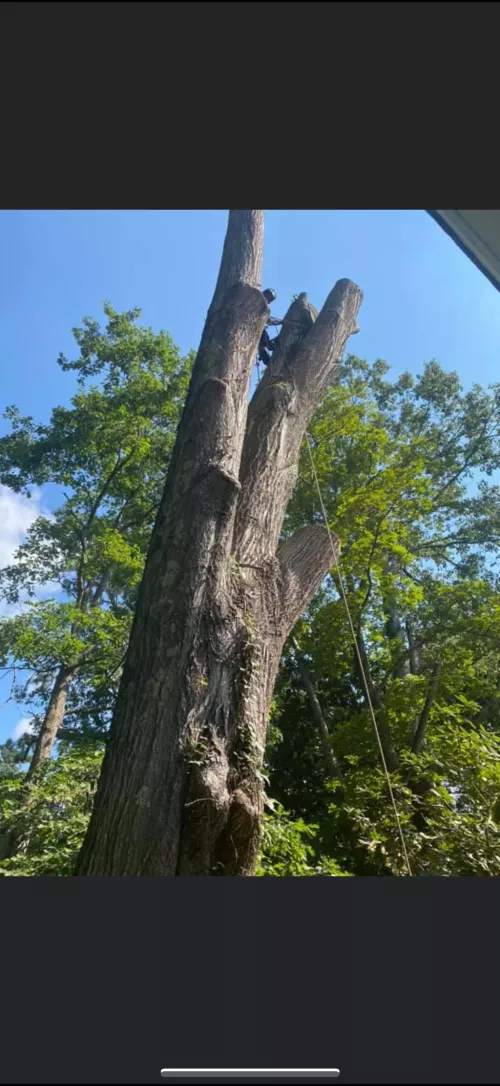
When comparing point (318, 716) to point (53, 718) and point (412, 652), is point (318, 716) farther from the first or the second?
point (53, 718)

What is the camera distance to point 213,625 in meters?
1.20

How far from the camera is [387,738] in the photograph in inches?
126

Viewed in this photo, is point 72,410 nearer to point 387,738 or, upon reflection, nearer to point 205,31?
point 387,738

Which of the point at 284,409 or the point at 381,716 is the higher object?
the point at 284,409

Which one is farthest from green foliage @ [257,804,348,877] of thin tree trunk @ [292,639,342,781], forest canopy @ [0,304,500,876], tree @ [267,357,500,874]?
thin tree trunk @ [292,639,342,781]

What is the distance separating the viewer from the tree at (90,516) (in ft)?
10.9

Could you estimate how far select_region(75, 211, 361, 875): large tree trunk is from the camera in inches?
40.6

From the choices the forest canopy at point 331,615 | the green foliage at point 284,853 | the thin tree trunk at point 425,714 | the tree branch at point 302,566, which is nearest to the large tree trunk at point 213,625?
the tree branch at point 302,566

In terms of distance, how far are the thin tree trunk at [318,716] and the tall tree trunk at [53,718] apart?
1.33 metres

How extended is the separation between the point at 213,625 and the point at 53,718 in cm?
238

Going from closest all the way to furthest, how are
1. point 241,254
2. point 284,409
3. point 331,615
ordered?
point 284,409
point 241,254
point 331,615

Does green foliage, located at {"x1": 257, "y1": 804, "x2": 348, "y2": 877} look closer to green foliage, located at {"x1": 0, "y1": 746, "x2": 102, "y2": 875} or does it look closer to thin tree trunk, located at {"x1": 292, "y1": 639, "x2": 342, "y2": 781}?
green foliage, located at {"x1": 0, "y1": 746, "x2": 102, "y2": 875}

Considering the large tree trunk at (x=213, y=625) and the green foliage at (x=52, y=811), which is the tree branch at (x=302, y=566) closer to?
the large tree trunk at (x=213, y=625)

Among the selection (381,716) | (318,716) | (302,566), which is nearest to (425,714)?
(381,716)
